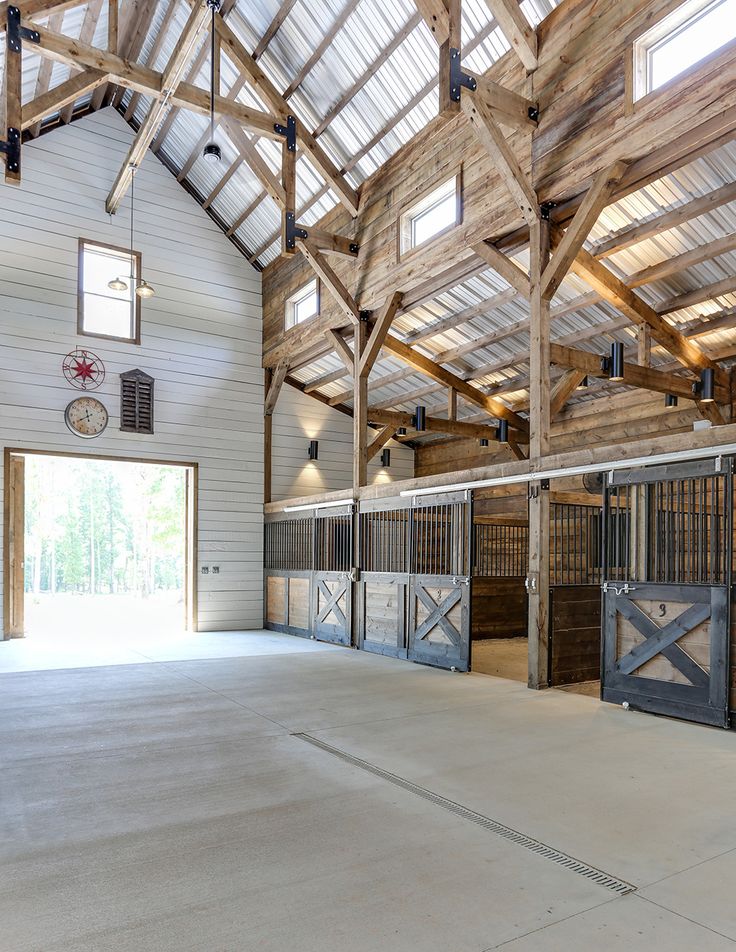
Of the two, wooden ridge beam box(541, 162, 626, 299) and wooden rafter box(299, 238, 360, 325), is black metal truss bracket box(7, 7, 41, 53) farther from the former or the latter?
wooden ridge beam box(541, 162, 626, 299)

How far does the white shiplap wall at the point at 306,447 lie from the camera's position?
11516 millimetres

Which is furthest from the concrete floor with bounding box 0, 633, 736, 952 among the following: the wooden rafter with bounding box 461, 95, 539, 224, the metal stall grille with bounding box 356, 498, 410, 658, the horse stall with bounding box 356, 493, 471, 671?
the wooden rafter with bounding box 461, 95, 539, 224

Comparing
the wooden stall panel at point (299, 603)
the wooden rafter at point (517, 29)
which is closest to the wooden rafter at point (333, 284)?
the wooden rafter at point (517, 29)

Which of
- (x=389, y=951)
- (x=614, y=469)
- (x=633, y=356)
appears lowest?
(x=389, y=951)

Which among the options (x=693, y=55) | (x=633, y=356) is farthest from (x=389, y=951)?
(x=633, y=356)

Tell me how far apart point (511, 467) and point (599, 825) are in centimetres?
385

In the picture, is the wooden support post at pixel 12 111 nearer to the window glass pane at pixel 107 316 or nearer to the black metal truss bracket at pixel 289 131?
the black metal truss bracket at pixel 289 131

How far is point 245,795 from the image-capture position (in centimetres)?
320

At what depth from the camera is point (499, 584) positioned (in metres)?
9.96

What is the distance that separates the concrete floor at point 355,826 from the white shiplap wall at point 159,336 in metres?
5.09

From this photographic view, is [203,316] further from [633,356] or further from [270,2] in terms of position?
[633,356]

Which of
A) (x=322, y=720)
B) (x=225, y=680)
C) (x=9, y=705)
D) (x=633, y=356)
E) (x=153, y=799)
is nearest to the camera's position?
(x=153, y=799)

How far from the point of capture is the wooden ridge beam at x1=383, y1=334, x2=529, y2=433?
920 cm

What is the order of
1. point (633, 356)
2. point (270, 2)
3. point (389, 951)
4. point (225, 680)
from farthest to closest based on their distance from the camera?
point (633, 356) → point (270, 2) → point (225, 680) → point (389, 951)
